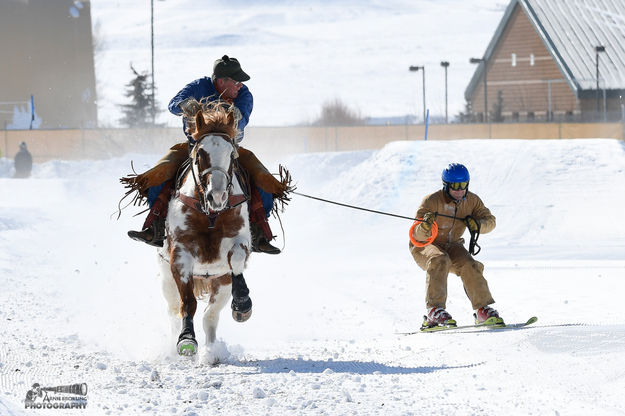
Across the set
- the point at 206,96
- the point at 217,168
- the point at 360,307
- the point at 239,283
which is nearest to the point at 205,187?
the point at 217,168

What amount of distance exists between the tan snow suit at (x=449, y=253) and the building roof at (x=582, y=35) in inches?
1862

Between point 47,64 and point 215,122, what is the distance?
58.2 metres

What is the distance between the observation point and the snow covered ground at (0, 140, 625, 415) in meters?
6.71

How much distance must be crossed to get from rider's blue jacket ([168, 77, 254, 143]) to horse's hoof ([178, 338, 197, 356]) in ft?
6.89

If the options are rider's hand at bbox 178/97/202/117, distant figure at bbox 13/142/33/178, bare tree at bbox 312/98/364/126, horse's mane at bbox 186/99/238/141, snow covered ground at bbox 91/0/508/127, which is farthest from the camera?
snow covered ground at bbox 91/0/508/127

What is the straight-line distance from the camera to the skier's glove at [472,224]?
10.1 m

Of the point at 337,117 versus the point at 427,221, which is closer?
the point at 427,221

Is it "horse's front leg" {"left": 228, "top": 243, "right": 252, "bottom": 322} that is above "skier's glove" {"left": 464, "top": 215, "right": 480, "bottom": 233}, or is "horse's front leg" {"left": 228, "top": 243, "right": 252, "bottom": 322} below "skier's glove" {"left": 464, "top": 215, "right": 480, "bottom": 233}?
below

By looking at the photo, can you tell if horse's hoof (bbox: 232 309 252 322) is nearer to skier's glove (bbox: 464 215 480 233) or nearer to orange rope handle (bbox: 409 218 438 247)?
orange rope handle (bbox: 409 218 438 247)

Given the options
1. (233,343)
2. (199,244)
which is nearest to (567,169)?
(233,343)

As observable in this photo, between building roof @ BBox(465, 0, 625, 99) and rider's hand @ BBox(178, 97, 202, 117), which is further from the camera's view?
building roof @ BBox(465, 0, 625, 99)

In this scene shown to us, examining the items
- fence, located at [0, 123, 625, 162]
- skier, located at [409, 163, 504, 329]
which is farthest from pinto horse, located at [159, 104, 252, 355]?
fence, located at [0, 123, 625, 162]

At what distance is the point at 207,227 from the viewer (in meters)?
8.54

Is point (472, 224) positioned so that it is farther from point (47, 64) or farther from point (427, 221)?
point (47, 64)
